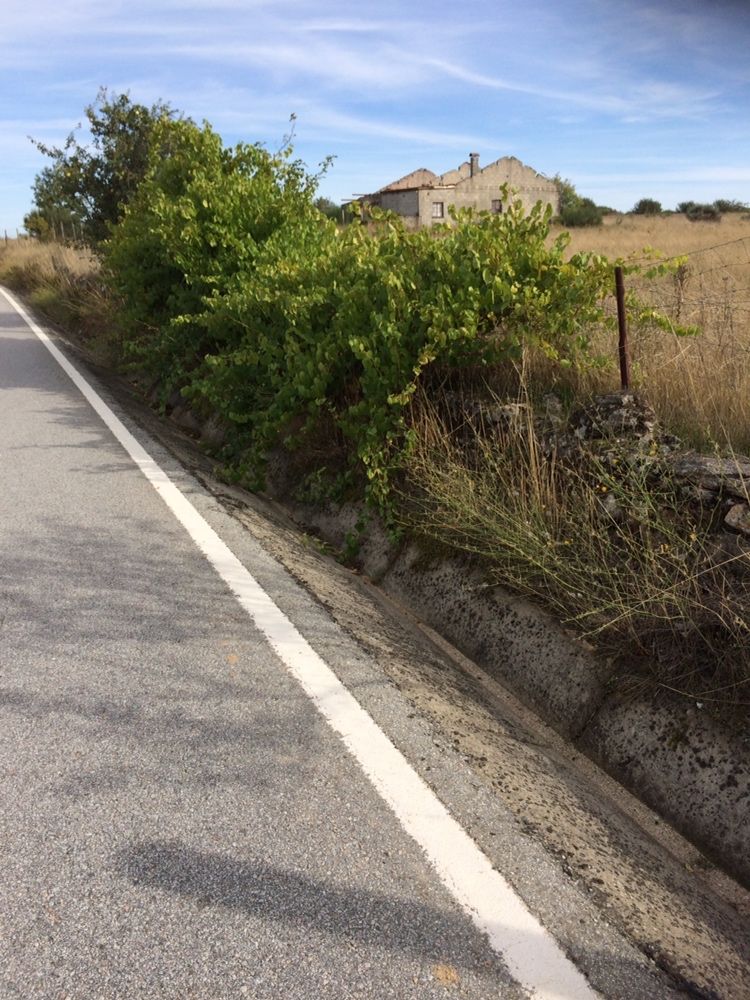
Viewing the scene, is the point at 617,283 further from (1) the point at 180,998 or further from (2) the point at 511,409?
(1) the point at 180,998

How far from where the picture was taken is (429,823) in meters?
2.57

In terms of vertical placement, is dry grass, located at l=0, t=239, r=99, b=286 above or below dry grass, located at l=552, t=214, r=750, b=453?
above

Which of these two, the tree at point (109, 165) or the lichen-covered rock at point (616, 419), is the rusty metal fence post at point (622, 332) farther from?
the tree at point (109, 165)

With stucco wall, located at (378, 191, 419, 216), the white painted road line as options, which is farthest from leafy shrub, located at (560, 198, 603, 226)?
the white painted road line

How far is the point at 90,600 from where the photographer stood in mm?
4082

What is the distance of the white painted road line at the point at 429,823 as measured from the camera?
2.03m

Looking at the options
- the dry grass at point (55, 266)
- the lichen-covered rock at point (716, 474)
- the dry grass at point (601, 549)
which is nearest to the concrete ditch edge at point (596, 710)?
the dry grass at point (601, 549)

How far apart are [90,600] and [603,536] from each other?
2503 millimetres

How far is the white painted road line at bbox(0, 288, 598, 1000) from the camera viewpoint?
2029mm

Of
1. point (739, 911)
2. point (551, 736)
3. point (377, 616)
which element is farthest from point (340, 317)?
point (739, 911)

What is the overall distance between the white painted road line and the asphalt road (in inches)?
0.7

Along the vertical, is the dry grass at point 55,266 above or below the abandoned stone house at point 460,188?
below

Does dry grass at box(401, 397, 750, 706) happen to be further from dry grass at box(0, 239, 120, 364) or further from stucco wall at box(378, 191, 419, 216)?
stucco wall at box(378, 191, 419, 216)

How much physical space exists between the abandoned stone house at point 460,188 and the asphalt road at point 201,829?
44151 millimetres
